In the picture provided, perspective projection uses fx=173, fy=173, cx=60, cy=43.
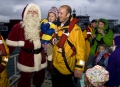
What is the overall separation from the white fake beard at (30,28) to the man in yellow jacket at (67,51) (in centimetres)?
53

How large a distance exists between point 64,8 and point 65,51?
93 cm

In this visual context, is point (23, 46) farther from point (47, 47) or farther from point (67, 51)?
point (67, 51)

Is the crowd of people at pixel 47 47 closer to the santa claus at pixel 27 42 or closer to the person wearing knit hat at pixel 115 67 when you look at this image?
the santa claus at pixel 27 42

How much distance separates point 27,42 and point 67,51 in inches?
38.5

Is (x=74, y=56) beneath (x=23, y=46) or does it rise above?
beneath

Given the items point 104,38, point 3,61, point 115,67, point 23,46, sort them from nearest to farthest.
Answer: point 115,67 < point 3,61 < point 23,46 < point 104,38

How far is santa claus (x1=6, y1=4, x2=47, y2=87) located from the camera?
3.97 meters

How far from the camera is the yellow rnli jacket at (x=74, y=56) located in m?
3.58

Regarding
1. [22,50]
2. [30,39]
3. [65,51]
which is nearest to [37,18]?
[30,39]

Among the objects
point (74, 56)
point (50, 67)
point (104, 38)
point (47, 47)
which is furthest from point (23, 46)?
point (104, 38)

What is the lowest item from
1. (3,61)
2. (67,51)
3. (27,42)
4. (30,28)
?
(3,61)

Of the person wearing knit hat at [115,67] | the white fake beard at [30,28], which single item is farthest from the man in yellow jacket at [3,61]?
the person wearing knit hat at [115,67]

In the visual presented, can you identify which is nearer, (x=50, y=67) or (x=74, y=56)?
(x=74, y=56)

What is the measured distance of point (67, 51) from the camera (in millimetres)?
3684
